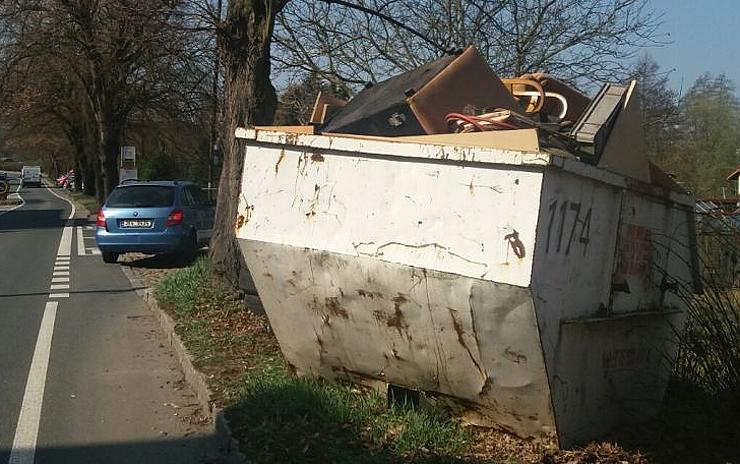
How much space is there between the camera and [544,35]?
612 inches

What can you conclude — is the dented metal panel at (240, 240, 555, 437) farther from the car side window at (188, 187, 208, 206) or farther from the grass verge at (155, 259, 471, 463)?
the car side window at (188, 187, 208, 206)

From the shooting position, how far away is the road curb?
17.3 ft

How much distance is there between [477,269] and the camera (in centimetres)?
429

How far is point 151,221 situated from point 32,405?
9.92 metres

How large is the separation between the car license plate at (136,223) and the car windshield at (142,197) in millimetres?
300

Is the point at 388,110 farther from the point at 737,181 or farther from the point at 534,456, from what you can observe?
the point at 737,181

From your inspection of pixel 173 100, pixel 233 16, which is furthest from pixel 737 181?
pixel 173 100

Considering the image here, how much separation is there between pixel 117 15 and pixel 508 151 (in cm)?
956

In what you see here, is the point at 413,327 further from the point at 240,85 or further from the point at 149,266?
the point at 149,266

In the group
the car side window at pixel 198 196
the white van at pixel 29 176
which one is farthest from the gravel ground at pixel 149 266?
the white van at pixel 29 176

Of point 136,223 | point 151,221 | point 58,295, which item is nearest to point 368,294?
point 58,295

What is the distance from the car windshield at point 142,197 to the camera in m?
16.7

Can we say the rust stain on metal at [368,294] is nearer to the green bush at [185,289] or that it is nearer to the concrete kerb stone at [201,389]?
the concrete kerb stone at [201,389]

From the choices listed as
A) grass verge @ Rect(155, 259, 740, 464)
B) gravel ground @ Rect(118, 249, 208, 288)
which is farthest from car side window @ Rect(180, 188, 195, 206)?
grass verge @ Rect(155, 259, 740, 464)
